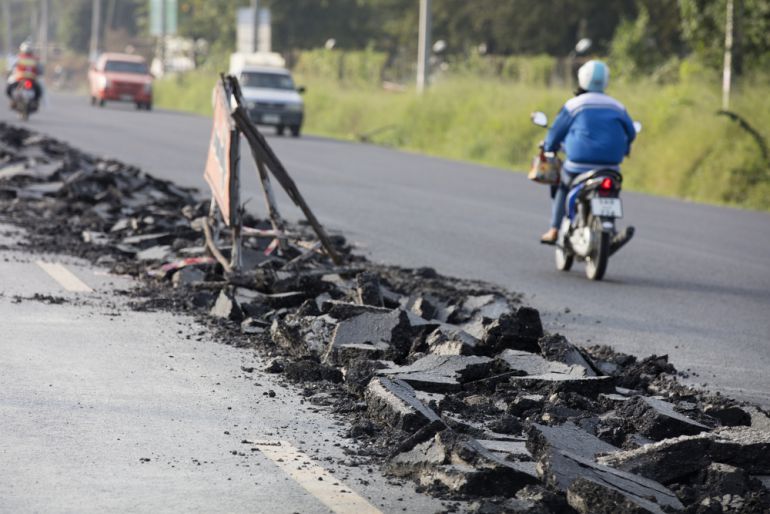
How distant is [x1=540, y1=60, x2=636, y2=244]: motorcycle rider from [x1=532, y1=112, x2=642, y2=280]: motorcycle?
13 cm

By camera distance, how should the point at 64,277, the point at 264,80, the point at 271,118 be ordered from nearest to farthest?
the point at 64,277 < the point at 271,118 < the point at 264,80

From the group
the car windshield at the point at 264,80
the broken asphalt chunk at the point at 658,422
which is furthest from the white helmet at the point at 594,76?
the car windshield at the point at 264,80

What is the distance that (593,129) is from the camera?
41.1ft

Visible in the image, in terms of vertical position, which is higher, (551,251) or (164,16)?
(164,16)

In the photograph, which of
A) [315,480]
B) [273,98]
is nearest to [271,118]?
[273,98]

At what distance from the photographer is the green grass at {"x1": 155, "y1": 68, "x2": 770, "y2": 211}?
24547 mm

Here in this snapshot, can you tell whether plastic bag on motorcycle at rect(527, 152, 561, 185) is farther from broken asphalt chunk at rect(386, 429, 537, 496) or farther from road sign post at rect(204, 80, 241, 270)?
broken asphalt chunk at rect(386, 429, 537, 496)

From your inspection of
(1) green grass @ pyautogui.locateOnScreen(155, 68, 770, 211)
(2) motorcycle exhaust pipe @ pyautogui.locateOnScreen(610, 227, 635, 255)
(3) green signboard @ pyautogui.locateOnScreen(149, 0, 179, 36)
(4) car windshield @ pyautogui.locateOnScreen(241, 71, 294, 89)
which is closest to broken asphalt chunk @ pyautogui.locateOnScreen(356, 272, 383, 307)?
(2) motorcycle exhaust pipe @ pyautogui.locateOnScreen(610, 227, 635, 255)

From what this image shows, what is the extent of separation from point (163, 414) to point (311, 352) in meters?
1.61

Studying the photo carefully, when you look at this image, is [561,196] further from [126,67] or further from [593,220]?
[126,67]

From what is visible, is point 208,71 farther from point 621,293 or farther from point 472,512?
point 472,512

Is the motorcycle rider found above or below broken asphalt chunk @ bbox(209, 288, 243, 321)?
above

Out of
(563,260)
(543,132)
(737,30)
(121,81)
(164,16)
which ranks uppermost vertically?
(164,16)

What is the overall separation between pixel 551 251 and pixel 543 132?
16.4 m
